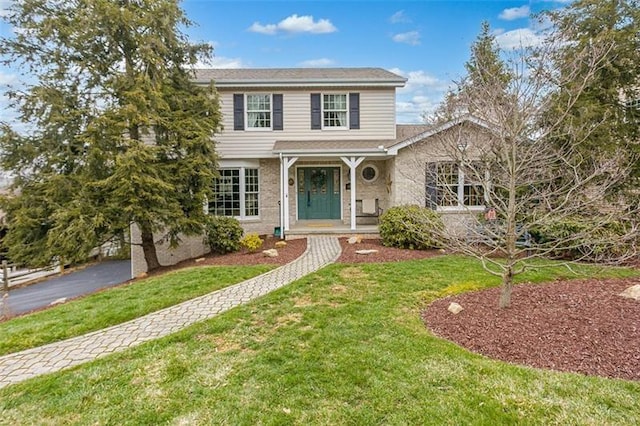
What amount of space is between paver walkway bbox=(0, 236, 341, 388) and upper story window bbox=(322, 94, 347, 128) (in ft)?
25.2

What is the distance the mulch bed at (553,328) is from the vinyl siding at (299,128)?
8.94 meters

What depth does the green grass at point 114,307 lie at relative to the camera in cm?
545

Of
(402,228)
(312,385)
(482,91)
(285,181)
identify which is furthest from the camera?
(285,181)

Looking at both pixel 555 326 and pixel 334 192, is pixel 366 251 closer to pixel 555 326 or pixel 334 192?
pixel 334 192

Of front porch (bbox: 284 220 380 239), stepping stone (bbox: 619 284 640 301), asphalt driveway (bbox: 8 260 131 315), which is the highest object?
front porch (bbox: 284 220 380 239)

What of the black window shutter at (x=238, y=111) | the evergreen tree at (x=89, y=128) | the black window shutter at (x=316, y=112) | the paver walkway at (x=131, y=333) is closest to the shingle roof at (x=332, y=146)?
the black window shutter at (x=316, y=112)

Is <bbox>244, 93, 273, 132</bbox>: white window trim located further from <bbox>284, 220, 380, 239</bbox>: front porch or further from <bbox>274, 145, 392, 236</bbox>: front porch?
<bbox>284, 220, 380, 239</bbox>: front porch

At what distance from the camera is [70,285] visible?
1536 centimetres

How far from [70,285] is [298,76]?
530 inches

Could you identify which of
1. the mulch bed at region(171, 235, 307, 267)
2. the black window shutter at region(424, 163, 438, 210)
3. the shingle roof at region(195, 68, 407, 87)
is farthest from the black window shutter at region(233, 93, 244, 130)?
the black window shutter at region(424, 163, 438, 210)

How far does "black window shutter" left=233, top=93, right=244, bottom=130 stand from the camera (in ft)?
44.7

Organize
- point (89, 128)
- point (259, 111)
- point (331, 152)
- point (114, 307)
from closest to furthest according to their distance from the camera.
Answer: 1. point (114, 307)
2. point (89, 128)
3. point (331, 152)
4. point (259, 111)

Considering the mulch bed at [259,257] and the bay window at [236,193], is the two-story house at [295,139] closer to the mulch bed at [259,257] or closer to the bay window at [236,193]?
the bay window at [236,193]

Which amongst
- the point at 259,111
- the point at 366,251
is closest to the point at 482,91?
the point at 366,251
